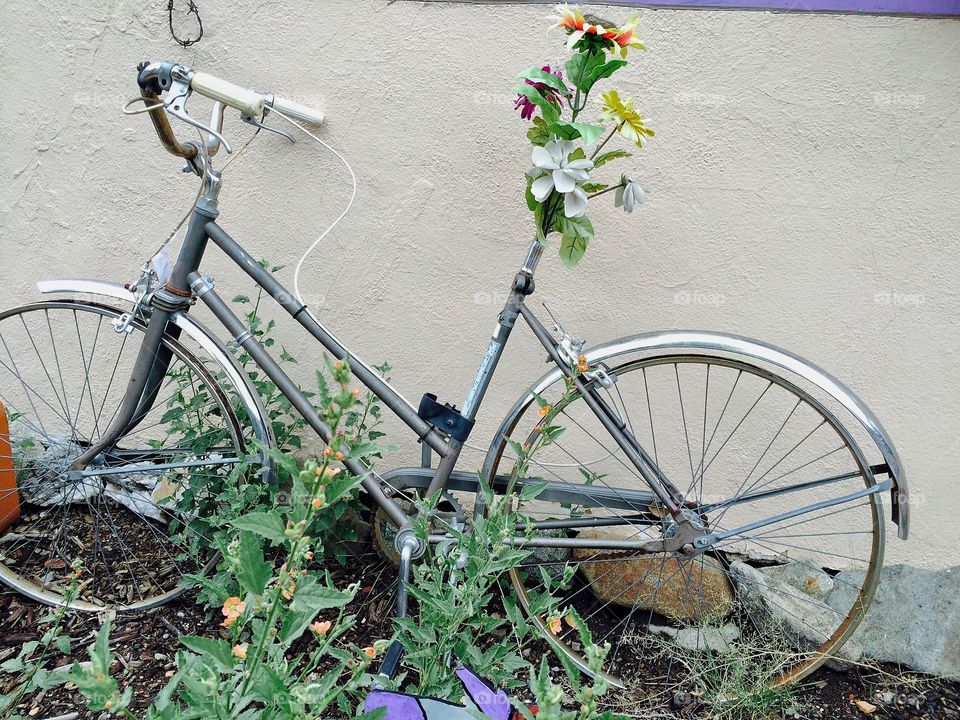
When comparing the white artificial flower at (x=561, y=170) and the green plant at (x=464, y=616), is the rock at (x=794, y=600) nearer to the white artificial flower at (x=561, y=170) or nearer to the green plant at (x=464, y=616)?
the green plant at (x=464, y=616)

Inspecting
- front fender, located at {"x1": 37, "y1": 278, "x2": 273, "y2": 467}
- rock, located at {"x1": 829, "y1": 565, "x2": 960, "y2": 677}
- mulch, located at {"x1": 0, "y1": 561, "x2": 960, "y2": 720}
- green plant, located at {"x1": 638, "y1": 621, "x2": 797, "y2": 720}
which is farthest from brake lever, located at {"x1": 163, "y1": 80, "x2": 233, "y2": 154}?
rock, located at {"x1": 829, "y1": 565, "x2": 960, "y2": 677}

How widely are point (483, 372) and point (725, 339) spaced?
72cm

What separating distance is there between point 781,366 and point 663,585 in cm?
95

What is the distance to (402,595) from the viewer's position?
6.79 ft

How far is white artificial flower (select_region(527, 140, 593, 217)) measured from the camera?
6.19 feet

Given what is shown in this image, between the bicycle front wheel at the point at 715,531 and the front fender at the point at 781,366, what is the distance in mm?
299

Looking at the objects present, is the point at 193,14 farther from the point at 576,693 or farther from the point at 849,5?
the point at 576,693

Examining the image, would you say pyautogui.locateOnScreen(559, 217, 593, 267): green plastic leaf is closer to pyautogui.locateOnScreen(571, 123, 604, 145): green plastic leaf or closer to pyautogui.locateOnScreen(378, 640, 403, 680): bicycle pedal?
pyautogui.locateOnScreen(571, 123, 604, 145): green plastic leaf

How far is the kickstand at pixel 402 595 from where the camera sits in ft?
6.02

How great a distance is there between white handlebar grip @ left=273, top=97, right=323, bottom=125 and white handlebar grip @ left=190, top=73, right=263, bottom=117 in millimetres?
227

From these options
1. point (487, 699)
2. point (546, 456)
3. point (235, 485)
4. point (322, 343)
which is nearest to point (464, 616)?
point (487, 699)

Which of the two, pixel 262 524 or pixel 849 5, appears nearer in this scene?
pixel 262 524

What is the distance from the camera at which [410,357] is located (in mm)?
2688

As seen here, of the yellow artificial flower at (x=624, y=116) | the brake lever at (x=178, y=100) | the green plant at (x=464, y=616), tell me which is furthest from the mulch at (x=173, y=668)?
the yellow artificial flower at (x=624, y=116)
